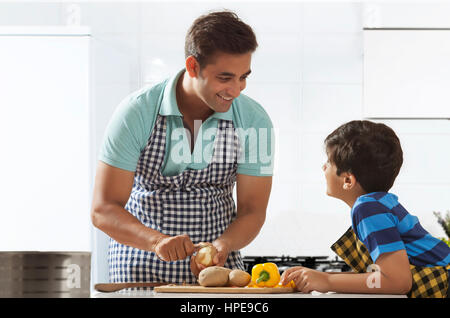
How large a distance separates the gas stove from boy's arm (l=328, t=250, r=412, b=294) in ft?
4.17

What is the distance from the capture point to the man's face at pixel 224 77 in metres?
1.07

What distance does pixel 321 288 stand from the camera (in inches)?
32.5

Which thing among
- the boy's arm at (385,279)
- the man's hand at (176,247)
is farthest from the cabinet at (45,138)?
the boy's arm at (385,279)

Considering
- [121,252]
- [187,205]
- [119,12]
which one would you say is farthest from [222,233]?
[119,12]

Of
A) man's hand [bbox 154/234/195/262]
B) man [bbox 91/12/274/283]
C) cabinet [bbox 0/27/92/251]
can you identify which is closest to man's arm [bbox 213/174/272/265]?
man [bbox 91/12/274/283]

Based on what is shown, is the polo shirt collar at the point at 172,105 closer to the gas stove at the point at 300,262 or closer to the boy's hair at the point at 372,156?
the boy's hair at the point at 372,156

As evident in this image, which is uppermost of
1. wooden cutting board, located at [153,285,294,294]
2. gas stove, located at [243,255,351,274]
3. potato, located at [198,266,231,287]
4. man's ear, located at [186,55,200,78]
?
man's ear, located at [186,55,200,78]

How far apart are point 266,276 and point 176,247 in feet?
0.48

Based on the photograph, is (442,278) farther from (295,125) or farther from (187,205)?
(295,125)

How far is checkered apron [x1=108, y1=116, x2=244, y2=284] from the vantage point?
3.76ft

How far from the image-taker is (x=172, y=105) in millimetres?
1130

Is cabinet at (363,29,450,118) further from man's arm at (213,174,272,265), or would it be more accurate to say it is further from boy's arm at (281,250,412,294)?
boy's arm at (281,250,412,294)

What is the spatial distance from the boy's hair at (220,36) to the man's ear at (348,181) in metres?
0.30

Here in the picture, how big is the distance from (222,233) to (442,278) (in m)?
0.50
